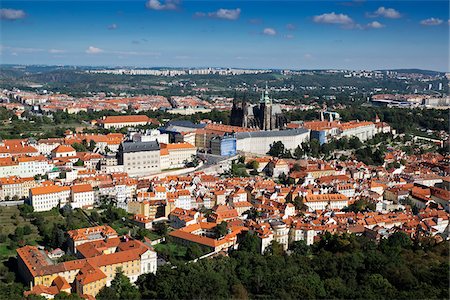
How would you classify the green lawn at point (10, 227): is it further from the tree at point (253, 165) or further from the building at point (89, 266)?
the tree at point (253, 165)

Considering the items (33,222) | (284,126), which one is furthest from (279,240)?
(284,126)

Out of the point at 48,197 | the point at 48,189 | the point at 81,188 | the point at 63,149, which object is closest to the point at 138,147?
the point at 63,149

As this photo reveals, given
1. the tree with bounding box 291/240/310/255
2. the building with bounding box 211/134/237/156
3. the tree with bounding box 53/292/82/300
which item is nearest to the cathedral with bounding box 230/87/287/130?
the building with bounding box 211/134/237/156

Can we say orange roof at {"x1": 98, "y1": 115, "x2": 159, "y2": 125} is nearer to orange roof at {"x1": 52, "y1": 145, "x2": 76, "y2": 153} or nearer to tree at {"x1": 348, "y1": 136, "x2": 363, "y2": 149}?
orange roof at {"x1": 52, "y1": 145, "x2": 76, "y2": 153}

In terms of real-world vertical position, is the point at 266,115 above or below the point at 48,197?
above

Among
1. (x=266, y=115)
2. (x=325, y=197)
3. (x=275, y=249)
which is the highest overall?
(x=266, y=115)

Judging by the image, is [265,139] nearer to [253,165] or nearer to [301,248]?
[253,165]
